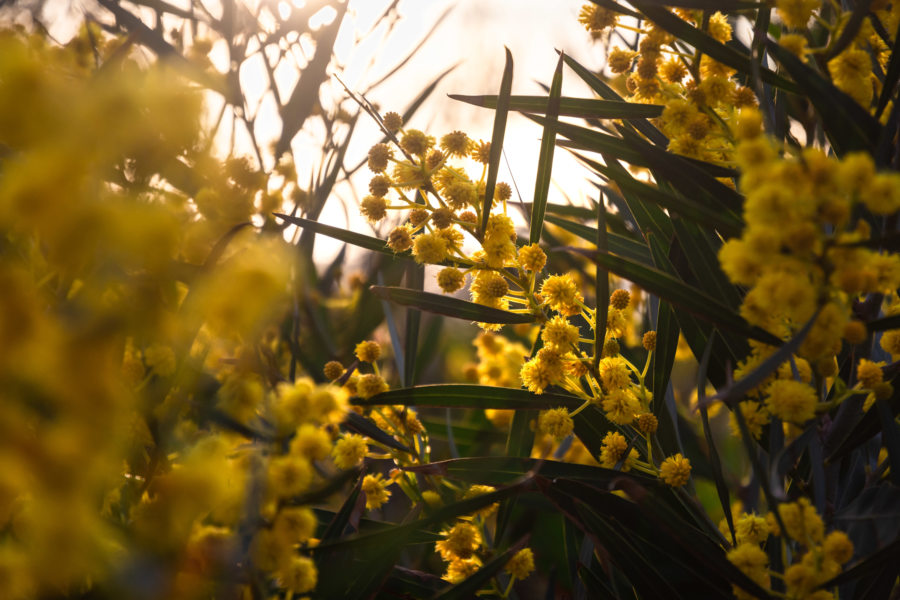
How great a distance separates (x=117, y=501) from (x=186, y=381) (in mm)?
190

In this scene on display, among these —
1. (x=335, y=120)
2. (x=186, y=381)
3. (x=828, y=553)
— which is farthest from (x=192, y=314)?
(x=335, y=120)

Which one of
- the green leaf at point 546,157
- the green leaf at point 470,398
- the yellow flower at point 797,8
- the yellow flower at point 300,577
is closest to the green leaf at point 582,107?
the green leaf at point 546,157

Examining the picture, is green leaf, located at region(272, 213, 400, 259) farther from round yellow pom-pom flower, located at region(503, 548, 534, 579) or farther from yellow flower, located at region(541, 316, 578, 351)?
round yellow pom-pom flower, located at region(503, 548, 534, 579)

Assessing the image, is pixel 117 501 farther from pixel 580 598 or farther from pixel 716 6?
pixel 716 6

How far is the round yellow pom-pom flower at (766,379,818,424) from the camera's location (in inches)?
24.4

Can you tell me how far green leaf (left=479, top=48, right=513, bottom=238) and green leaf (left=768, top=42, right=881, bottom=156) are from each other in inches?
12.3

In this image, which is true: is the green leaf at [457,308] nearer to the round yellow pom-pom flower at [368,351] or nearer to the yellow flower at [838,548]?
the round yellow pom-pom flower at [368,351]

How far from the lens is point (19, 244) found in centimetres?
51

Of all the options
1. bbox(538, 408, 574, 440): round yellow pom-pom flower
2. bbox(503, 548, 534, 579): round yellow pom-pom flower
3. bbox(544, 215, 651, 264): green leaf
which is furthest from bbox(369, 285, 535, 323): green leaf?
bbox(503, 548, 534, 579): round yellow pom-pom flower

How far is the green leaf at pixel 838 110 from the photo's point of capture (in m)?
0.65

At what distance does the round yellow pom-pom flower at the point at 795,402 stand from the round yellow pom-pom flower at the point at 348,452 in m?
0.50

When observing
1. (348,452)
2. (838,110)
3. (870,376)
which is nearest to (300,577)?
(348,452)

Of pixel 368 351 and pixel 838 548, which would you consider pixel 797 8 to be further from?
pixel 368 351

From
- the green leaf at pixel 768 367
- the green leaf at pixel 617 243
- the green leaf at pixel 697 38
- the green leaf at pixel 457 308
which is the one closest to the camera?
the green leaf at pixel 768 367
